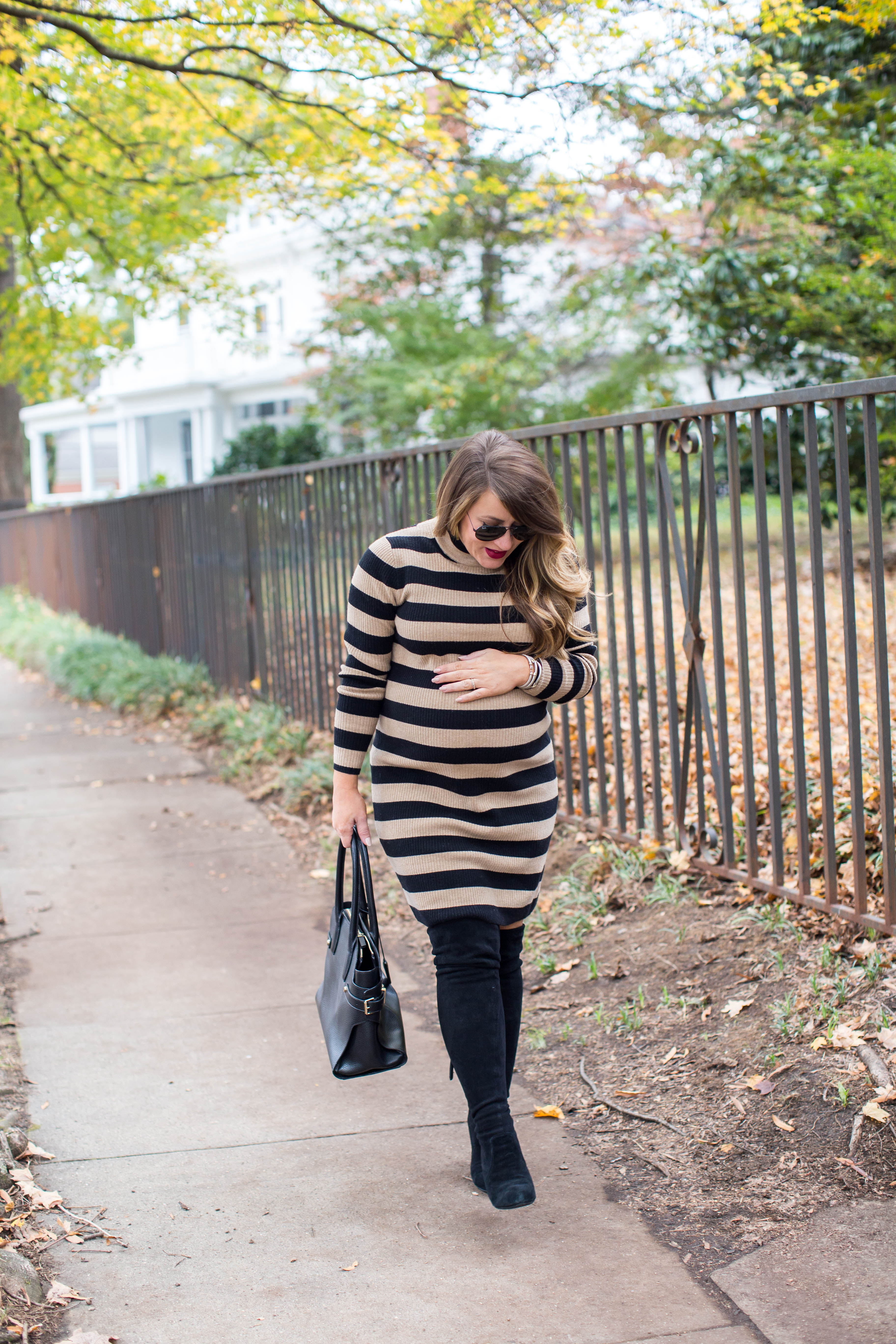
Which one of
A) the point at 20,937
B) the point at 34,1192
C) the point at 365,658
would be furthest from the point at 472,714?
the point at 20,937

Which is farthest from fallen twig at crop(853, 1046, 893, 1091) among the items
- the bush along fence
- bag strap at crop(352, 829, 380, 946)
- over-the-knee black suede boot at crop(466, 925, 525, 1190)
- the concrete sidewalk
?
bag strap at crop(352, 829, 380, 946)

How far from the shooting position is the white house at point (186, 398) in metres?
26.7

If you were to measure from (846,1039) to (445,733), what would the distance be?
1.45m

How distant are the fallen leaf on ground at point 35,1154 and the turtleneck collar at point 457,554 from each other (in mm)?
1921

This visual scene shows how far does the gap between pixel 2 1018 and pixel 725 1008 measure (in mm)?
2445

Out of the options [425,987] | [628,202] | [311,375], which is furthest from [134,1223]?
[311,375]

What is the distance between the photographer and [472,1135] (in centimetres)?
296

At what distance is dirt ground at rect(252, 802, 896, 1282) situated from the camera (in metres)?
2.96

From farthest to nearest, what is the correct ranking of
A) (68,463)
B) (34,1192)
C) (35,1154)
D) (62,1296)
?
(68,463)
(35,1154)
(34,1192)
(62,1296)

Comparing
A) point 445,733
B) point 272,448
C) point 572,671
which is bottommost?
point 445,733

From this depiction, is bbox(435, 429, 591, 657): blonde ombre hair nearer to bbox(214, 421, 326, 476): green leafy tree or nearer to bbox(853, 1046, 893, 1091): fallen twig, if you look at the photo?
bbox(853, 1046, 893, 1091): fallen twig

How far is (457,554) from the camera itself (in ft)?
9.47

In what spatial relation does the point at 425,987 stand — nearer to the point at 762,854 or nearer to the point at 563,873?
the point at 563,873

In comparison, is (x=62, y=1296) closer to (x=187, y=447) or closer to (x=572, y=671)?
(x=572, y=671)
